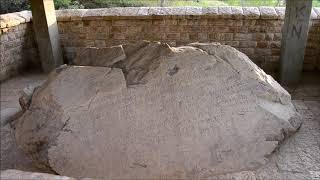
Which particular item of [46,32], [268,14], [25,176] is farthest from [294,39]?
[25,176]

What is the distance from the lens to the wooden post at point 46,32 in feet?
18.6

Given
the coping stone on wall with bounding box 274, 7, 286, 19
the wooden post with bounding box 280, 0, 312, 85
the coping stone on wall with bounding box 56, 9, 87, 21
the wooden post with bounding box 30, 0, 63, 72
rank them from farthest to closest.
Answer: the coping stone on wall with bounding box 56, 9, 87, 21, the wooden post with bounding box 30, 0, 63, 72, the coping stone on wall with bounding box 274, 7, 286, 19, the wooden post with bounding box 280, 0, 312, 85

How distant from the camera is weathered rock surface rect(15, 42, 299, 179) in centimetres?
282

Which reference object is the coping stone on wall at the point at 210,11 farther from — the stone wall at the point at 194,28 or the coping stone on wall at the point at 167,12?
the coping stone on wall at the point at 167,12

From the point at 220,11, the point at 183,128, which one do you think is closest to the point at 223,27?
the point at 220,11

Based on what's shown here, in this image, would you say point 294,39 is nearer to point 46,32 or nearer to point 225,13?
point 225,13

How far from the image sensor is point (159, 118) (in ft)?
9.75

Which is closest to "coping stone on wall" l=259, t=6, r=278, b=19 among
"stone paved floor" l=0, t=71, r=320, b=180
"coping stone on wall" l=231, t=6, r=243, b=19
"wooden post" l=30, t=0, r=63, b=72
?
"coping stone on wall" l=231, t=6, r=243, b=19

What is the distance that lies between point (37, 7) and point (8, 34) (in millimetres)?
698

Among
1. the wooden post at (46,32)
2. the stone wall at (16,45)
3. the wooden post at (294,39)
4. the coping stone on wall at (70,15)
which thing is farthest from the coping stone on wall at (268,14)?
the stone wall at (16,45)

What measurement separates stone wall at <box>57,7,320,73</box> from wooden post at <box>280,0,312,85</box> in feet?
1.69

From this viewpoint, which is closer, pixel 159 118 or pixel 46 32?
pixel 159 118

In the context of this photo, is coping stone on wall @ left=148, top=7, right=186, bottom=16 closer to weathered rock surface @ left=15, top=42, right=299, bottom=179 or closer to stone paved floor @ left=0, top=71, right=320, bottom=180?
weathered rock surface @ left=15, top=42, right=299, bottom=179

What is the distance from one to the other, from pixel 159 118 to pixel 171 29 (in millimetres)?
3123
